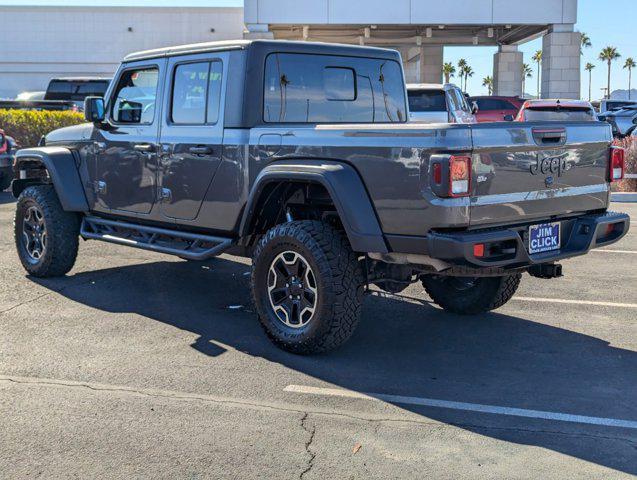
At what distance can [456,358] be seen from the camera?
17.9 feet

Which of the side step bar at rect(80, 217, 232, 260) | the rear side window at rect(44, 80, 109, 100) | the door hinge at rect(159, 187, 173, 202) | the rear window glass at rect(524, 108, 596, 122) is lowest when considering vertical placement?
the side step bar at rect(80, 217, 232, 260)

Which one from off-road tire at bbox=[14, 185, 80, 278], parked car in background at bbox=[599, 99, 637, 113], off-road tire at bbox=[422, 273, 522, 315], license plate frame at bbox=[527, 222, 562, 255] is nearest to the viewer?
license plate frame at bbox=[527, 222, 562, 255]

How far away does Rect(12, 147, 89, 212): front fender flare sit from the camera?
745 centimetres

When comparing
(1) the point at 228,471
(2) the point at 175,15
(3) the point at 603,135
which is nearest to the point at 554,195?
(3) the point at 603,135

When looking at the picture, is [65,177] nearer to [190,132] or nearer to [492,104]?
[190,132]

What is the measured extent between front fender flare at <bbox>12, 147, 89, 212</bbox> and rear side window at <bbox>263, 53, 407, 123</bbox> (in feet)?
7.92

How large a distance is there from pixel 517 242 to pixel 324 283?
1213mm

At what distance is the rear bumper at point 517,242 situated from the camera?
15.5 feet

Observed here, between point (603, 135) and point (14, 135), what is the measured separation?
16.2 meters

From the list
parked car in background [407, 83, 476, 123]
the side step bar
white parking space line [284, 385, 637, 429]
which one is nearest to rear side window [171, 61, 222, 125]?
the side step bar

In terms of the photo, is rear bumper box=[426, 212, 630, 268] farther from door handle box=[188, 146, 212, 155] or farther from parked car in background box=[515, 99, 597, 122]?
parked car in background box=[515, 99, 597, 122]

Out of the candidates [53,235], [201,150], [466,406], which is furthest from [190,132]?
[466,406]

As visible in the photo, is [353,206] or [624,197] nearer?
[353,206]

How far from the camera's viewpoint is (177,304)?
6.91 meters
